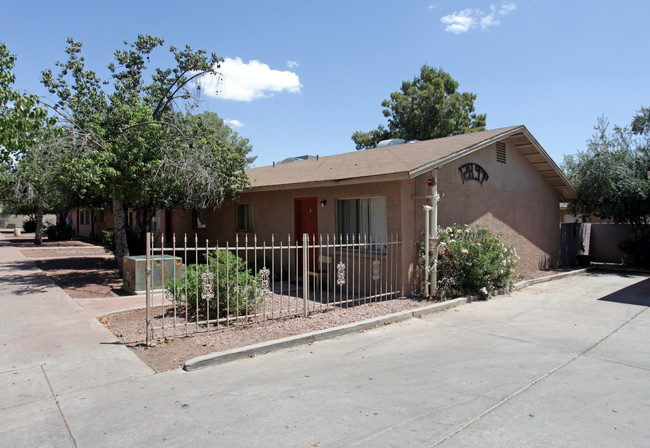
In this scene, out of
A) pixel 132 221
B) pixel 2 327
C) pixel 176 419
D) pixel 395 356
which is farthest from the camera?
pixel 132 221

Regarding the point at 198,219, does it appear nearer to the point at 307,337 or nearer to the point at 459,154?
the point at 459,154

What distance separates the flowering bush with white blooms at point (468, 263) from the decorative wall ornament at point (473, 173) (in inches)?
61.4

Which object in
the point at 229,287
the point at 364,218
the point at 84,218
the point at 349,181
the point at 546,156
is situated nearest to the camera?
the point at 229,287

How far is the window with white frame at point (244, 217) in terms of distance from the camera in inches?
561

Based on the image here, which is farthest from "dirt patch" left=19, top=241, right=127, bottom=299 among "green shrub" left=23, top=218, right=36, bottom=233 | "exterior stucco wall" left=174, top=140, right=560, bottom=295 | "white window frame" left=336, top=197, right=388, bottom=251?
"green shrub" left=23, top=218, right=36, bottom=233

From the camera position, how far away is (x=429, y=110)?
32344mm

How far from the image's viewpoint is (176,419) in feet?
12.8

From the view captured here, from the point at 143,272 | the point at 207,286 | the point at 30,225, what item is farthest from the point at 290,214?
the point at 30,225

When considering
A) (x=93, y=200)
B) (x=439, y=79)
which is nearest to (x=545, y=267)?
(x=93, y=200)

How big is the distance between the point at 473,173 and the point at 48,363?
31.8 feet

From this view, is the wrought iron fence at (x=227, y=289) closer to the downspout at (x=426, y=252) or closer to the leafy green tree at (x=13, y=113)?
the downspout at (x=426, y=252)

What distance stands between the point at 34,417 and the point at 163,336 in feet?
7.65

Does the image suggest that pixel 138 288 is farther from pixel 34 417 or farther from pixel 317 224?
pixel 34 417

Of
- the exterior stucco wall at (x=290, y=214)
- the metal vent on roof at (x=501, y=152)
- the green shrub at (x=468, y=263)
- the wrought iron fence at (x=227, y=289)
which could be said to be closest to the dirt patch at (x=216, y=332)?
the wrought iron fence at (x=227, y=289)
